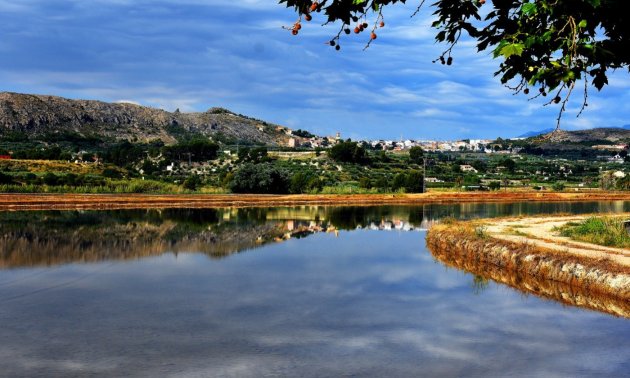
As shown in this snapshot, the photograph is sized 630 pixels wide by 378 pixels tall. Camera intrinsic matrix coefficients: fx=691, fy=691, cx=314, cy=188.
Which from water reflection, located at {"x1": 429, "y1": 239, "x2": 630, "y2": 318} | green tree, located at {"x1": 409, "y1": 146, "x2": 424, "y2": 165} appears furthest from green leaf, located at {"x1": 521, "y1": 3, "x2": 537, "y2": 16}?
green tree, located at {"x1": 409, "y1": 146, "x2": 424, "y2": 165}

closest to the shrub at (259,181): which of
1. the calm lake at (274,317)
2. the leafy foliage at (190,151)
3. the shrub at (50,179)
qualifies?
the shrub at (50,179)

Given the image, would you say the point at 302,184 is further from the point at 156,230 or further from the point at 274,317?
the point at 274,317

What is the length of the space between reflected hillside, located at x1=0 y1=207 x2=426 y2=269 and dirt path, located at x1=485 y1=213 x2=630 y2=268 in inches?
256

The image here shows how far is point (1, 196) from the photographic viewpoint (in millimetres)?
50750

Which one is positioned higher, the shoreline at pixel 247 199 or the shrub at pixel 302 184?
the shrub at pixel 302 184

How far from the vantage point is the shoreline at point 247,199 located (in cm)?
4825

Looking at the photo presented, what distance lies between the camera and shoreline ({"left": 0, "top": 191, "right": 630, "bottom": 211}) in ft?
158

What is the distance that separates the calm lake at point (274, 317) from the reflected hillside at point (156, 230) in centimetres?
26

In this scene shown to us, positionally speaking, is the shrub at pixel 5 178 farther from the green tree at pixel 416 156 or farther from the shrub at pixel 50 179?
the green tree at pixel 416 156

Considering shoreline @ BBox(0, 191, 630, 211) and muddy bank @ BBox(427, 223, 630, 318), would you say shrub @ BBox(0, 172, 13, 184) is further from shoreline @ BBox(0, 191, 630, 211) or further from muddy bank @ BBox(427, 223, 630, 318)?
muddy bank @ BBox(427, 223, 630, 318)

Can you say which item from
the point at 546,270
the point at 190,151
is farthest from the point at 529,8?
the point at 190,151

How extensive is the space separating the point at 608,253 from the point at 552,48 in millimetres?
17203

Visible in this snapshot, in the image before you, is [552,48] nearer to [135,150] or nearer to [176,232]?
[176,232]

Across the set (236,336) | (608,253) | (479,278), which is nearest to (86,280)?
(236,336)
